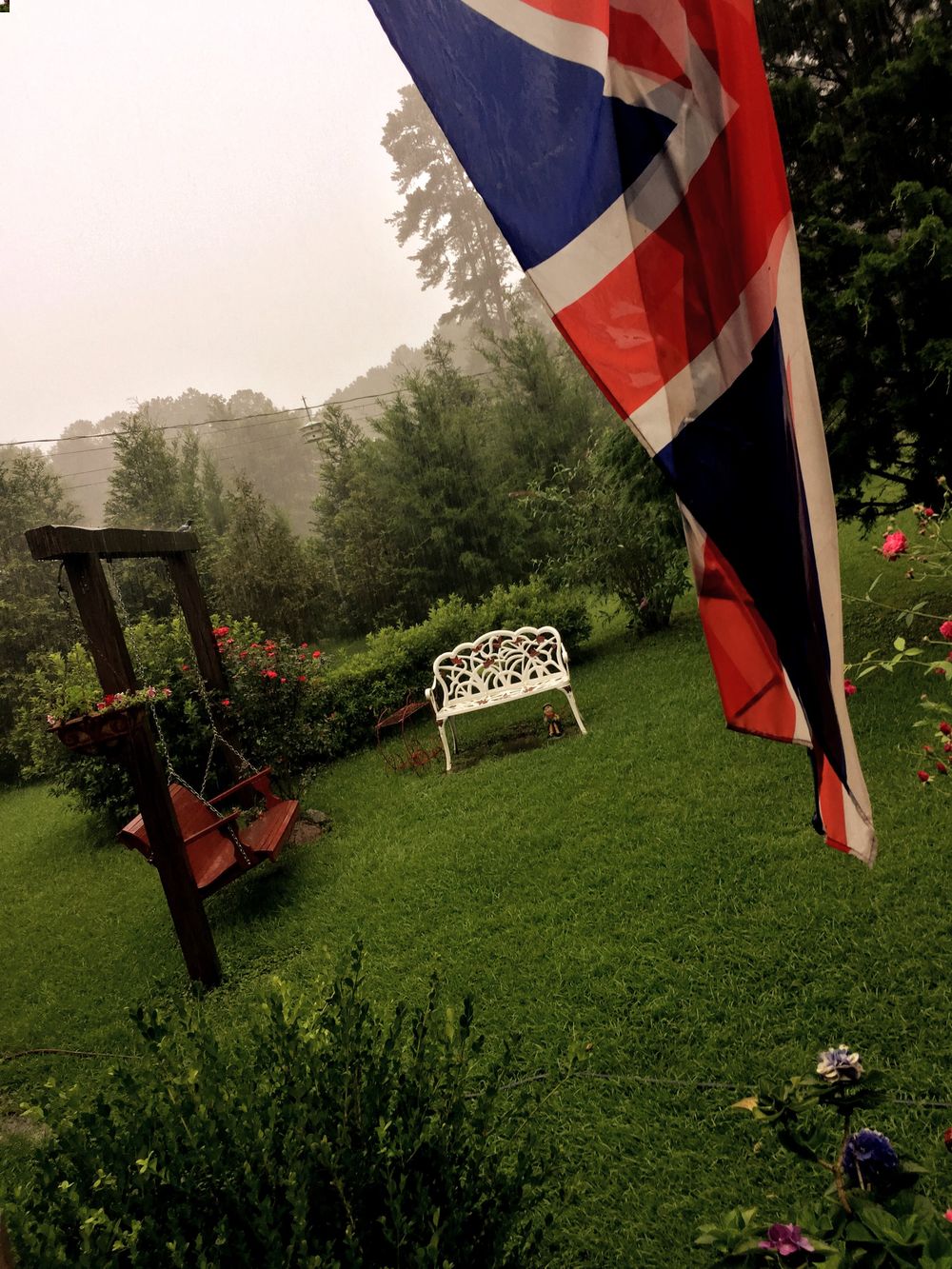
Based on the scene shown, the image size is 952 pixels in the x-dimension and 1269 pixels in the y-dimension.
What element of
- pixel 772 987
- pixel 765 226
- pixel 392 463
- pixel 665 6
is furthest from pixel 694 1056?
pixel 392 463

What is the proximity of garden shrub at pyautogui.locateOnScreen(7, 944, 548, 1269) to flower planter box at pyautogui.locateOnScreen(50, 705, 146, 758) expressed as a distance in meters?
2.32

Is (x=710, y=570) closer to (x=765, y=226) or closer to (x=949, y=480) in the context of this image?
(x=765, y=226)

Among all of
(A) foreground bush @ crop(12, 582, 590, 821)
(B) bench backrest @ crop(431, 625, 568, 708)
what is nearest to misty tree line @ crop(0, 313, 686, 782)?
(A) foreground bush @ crop(12, 582, 590, 821)

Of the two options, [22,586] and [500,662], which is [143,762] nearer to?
[500,662]

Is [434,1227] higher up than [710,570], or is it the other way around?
[710,570]

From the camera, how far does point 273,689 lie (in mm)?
6262

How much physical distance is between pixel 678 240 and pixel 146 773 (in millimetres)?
3646

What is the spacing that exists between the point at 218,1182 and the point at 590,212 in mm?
1587

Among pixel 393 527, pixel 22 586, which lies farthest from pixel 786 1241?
pixel 22 586

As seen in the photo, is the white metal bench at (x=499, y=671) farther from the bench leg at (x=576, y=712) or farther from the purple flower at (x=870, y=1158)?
the purple flower at (x=870, y=1158)

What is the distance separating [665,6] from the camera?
812 mm

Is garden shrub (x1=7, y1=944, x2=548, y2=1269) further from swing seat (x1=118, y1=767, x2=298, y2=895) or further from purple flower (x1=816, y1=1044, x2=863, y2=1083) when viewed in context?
swing seat (x1=118, y1=767, x2=298, y2=895)

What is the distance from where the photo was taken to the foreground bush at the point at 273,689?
20.4 ft

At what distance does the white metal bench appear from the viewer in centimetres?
641
